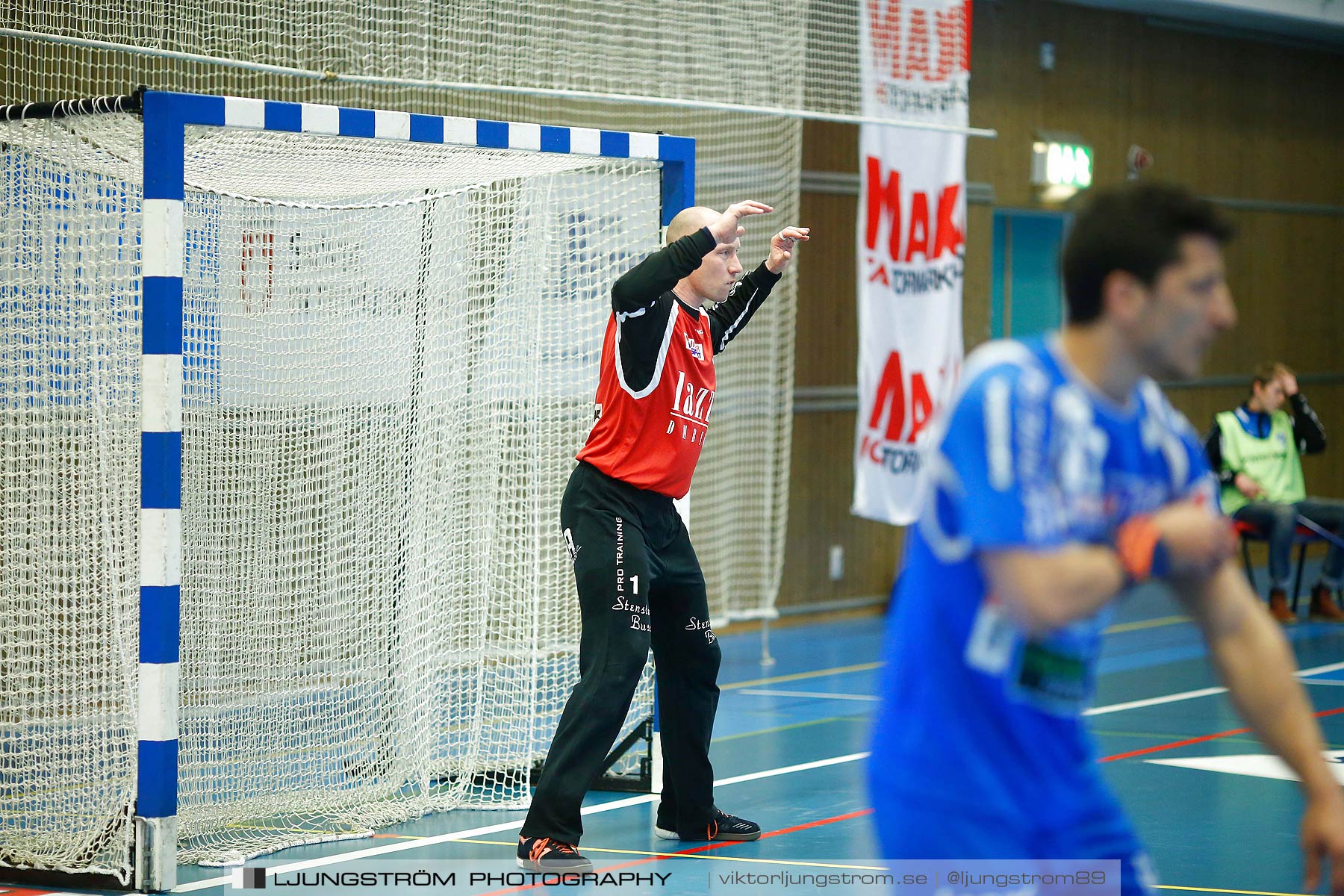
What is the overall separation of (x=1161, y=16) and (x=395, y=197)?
973 cm

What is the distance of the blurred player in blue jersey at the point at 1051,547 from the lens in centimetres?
219

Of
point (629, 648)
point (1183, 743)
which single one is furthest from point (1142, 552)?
point (1183, 743)

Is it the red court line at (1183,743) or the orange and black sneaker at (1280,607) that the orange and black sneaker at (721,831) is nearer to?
the red court line at (1183,743)

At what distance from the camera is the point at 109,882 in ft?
16.4

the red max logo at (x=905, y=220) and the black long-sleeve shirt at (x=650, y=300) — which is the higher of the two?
the red max logo at (x=905, y=220)

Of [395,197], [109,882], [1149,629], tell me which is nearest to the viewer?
[109,882]

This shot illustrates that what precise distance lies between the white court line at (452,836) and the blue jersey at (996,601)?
210cm

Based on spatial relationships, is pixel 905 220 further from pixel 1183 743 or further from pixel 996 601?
pixel 996 601

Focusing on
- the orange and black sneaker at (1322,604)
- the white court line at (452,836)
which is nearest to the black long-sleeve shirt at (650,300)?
the white court line at (452,836)

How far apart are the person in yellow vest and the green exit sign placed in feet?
8.73

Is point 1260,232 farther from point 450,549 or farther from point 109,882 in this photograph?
point 109,882

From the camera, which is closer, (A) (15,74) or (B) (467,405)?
(B) (467,405)

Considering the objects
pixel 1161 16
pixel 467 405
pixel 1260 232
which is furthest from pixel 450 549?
pixel 1260 232

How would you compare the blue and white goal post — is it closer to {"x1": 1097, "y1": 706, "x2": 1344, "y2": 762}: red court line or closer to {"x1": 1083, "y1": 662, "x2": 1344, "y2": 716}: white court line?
{"x1": 1097, "y1": 706, "x2": 1344, "y2": 762}: red court line
